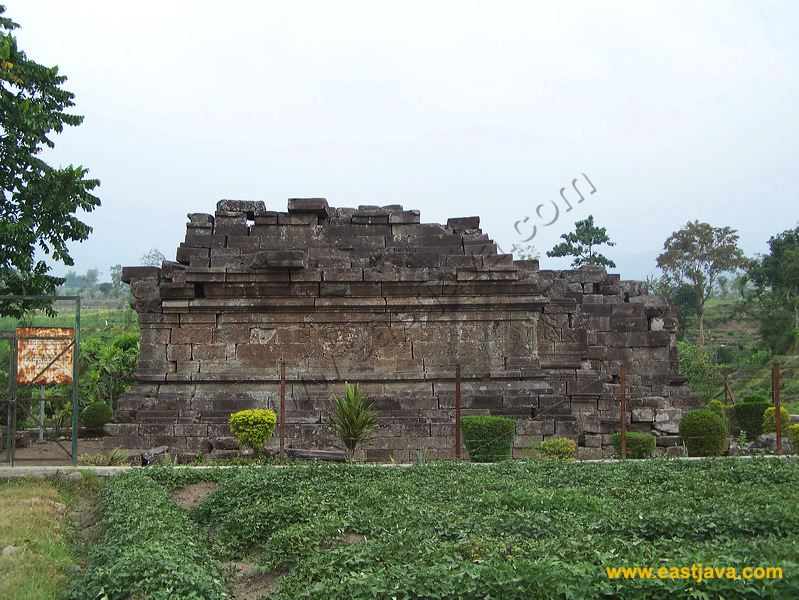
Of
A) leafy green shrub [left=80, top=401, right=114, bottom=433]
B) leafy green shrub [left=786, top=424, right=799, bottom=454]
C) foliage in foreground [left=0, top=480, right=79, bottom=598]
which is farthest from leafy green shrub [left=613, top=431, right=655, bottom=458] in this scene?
leafy green shrub [left=80, top=401, right=114, bottom=433]

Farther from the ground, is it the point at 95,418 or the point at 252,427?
the point at 252,427

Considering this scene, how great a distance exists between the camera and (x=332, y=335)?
13.4 metres

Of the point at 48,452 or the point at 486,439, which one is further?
the point at 48,452

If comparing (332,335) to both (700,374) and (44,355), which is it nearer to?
(44,355)

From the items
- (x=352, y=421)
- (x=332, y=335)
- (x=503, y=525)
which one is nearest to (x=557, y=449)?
(x=352, y=421)

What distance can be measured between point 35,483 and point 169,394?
3.42 metres

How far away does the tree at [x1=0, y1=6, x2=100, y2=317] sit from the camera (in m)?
14.6

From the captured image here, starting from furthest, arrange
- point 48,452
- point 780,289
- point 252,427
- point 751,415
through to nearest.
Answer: point 780,289, point 751,415, point 48,452, point 252,427

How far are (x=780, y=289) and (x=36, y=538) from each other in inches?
1650

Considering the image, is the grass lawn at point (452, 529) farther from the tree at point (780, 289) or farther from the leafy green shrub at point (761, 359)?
the tree at point (780, 289)

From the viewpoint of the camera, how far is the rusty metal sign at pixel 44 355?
10797mm

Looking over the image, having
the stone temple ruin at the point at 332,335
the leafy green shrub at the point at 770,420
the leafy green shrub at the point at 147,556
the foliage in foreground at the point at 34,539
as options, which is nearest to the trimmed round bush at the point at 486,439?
the stone temple ruin at the point at 332,335

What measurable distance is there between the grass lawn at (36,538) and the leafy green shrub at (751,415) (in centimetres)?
1198

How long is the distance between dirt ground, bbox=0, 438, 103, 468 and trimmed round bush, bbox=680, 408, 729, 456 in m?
9.29
